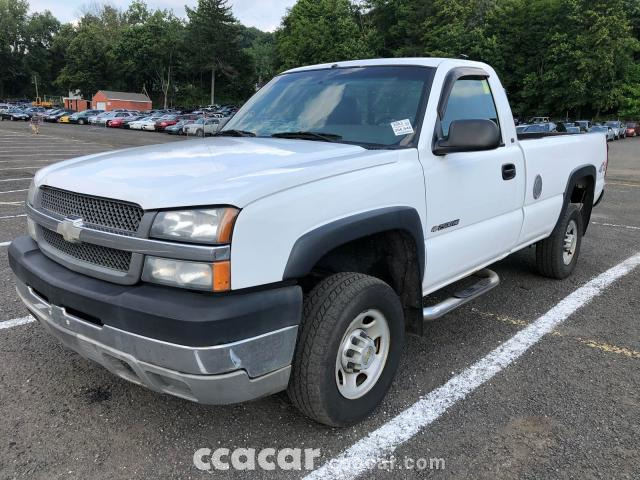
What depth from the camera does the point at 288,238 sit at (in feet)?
7.41

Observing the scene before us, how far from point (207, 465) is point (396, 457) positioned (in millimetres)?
902

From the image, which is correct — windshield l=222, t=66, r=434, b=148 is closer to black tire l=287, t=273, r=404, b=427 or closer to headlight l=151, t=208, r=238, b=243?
black tire l=287, t=273, r=404, b=427

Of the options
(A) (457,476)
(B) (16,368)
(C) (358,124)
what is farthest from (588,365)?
(B) (16,368)

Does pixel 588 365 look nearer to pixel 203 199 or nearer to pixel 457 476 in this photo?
pixel 457 476

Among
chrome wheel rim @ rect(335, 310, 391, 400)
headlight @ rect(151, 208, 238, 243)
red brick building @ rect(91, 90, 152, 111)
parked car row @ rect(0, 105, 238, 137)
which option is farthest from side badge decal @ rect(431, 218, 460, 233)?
red brick building @ rect(91, 90, 152, 111)

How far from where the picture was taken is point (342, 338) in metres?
2.52

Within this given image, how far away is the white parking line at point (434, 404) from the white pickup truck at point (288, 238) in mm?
168

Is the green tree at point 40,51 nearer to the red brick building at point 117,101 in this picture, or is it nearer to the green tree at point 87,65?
the green tree at point 87,65

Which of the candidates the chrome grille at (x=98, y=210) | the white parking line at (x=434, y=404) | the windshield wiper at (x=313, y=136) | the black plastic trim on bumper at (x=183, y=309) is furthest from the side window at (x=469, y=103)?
the chrome grille at (x=98, y=210)

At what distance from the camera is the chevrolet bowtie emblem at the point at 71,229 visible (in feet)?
7.97

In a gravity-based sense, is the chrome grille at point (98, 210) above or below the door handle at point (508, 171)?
below

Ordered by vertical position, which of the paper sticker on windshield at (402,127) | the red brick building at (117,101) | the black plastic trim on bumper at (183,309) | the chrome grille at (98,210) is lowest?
the black plastic trim on bumper at (183,309)

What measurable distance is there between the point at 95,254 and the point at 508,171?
2.85 meters

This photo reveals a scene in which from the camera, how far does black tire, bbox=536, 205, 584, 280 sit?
5.01m
